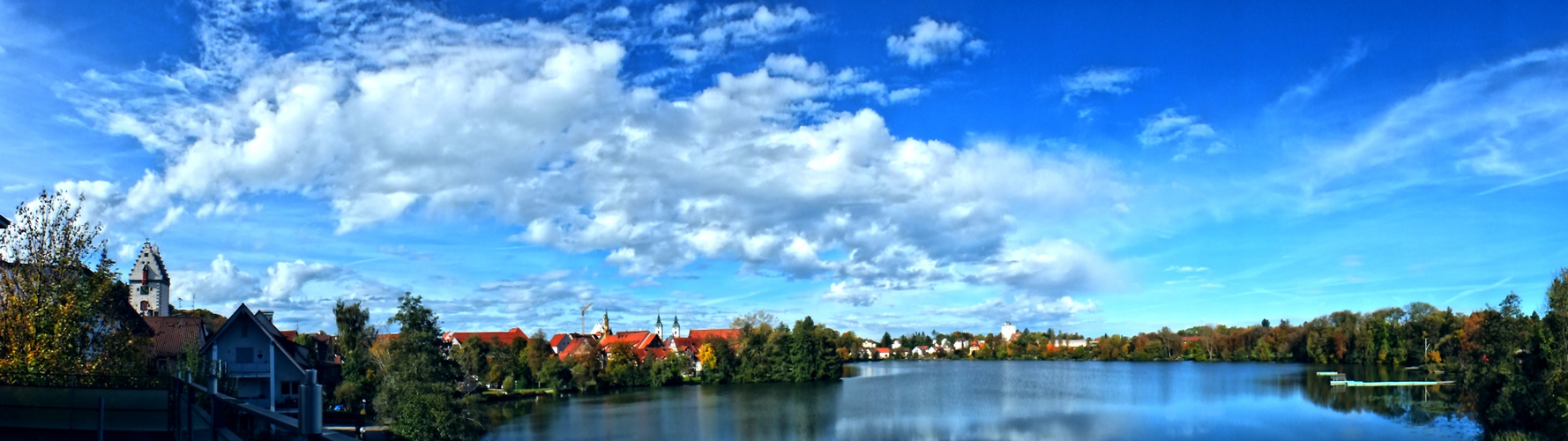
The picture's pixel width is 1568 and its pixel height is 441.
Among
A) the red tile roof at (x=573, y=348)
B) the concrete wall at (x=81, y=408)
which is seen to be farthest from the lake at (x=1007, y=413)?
the concrete wall at (x=81, y=408)

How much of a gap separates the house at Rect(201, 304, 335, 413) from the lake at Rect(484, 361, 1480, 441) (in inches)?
355

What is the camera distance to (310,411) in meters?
3.37

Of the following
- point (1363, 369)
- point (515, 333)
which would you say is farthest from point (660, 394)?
point (1363, 369)

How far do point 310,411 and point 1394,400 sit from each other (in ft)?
220

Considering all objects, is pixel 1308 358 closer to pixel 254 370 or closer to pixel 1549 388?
pixel 1549 388

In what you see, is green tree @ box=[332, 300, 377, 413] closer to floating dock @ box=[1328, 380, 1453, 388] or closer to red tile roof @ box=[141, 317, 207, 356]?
red tile roof @ box=[141, 317, 207, 356]

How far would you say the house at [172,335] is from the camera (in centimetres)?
3666

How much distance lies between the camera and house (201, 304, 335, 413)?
116ft

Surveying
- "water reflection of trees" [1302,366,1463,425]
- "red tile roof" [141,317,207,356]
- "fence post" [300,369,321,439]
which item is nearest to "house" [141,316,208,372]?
"red tile roof" [141,317,207,356]

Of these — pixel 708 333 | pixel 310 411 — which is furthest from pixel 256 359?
pixel 708 333

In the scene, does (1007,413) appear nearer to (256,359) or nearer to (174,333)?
(256,359)

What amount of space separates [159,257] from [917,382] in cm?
6060

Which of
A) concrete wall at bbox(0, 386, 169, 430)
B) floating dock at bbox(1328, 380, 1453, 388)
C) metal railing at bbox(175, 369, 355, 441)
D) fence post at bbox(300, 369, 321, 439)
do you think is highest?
fence post at bbox(300, 369, 321, 439)

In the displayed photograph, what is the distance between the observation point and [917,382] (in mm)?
84500
